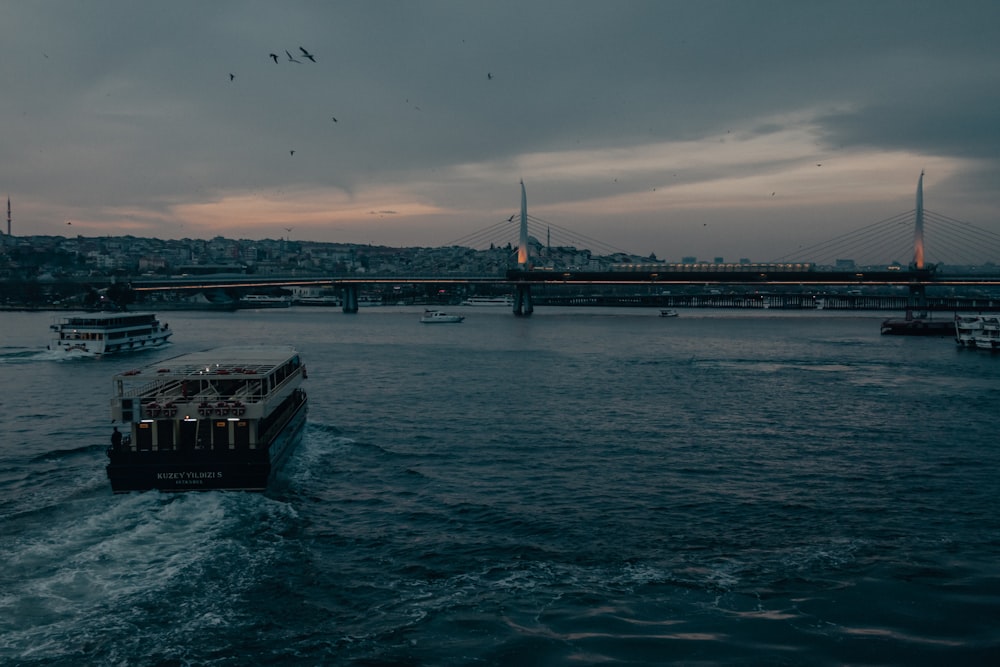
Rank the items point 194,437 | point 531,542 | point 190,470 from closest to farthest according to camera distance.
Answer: point 531,542 → point 190,470 → point 194,437

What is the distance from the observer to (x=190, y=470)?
18578 mm

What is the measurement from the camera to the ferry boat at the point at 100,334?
184 ft

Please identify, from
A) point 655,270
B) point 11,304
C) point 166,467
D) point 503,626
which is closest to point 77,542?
point 166,467

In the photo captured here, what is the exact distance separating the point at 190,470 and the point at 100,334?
4406cm

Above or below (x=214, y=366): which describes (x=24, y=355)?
below

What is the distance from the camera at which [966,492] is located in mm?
20172

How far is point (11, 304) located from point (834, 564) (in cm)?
15576

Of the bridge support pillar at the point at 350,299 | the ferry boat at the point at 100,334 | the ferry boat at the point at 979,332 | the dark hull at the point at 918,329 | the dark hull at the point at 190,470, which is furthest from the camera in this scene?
the bridge support pillar at the point at 350,299

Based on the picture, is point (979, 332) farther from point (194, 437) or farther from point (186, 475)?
point (186, 475)

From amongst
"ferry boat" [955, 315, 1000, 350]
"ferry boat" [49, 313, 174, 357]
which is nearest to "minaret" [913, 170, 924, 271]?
"ferry boat" [955, 315, 1000, 350]

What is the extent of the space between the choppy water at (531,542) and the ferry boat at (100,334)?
78.0 feet

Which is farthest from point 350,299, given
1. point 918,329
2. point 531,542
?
point 531,542

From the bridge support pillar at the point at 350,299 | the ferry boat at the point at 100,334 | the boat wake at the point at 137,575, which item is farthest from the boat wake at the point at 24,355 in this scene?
the bridge support pillar at the point at 350,299

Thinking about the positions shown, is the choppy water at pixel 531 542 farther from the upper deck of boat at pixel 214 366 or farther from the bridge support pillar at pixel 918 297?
the bridge support pillar at pixel 918 297
